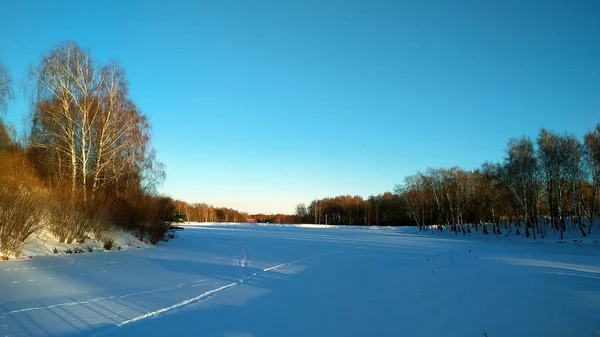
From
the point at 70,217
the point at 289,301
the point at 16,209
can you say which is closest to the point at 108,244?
the point at 70,217

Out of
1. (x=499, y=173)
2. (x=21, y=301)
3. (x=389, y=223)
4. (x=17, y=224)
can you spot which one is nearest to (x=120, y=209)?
(x=17, y=224)

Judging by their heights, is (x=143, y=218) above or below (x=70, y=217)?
below

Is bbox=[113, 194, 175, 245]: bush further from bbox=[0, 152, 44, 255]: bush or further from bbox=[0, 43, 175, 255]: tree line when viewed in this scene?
bbox=[0, 152, 44, 255]: bush

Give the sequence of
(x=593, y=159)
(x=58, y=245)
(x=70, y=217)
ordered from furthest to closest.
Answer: (x=593, y=159), (x=70, y=217), (x=58, y=245)

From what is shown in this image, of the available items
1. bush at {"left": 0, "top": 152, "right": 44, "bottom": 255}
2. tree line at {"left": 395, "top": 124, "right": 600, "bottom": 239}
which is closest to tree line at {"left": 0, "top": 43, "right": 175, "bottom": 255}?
bush at {"left": 0, "top": 152, "right": 44, "bottom": 255}

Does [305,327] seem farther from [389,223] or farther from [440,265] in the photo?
[389,223]

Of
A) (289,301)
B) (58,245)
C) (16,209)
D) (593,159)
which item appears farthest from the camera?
(593,159)

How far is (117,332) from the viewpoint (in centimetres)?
531

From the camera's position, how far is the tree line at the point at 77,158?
14281 mm

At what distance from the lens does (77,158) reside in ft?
60.0

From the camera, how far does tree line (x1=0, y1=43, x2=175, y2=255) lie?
14.3 metres

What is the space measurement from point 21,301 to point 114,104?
1573 cm

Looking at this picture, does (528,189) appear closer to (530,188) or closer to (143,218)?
(530,188)

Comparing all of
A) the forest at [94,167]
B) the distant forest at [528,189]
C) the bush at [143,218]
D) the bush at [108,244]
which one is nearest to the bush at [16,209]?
the forest at [94,167]
